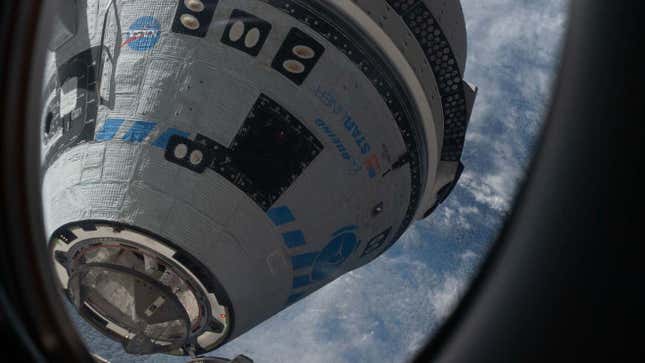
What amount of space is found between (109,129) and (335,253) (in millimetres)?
2695

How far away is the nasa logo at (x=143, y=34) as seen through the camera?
17.2 feet

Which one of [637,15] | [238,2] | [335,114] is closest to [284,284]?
[335,114]

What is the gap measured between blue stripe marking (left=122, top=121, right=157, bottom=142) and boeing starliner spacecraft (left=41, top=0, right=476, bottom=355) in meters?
0.01

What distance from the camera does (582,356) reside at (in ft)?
4.02

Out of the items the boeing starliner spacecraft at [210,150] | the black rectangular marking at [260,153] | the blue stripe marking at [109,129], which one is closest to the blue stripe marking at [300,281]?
the boeing starliner spacecraft at [210,150]

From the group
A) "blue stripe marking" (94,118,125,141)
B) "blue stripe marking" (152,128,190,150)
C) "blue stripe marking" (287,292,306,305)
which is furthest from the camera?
"blue stripe marking" (287,292,306,305)

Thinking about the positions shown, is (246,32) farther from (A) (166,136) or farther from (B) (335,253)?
(B) (335,253)

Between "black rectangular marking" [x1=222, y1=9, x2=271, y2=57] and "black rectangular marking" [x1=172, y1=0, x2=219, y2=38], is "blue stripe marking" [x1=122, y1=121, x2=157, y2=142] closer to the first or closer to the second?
"black rectangular marking" [x1=172, y1=0, x2=219, y2=38]

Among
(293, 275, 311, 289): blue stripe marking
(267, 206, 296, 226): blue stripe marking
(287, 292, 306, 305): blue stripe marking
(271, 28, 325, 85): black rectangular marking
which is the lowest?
(287, 292, 306, 305): blue stripe marking

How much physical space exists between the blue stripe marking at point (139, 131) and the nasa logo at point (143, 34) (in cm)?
80

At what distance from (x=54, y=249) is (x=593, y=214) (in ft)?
17.7

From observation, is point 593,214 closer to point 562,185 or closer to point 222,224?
point 562,185

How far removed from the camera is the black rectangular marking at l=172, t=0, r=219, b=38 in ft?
17.1

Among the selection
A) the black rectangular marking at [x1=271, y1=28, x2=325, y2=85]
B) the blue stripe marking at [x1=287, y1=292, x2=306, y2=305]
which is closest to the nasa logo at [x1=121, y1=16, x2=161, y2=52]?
the black rectangular marking at [x1=271, y1=28, x2=325, y2=85]
